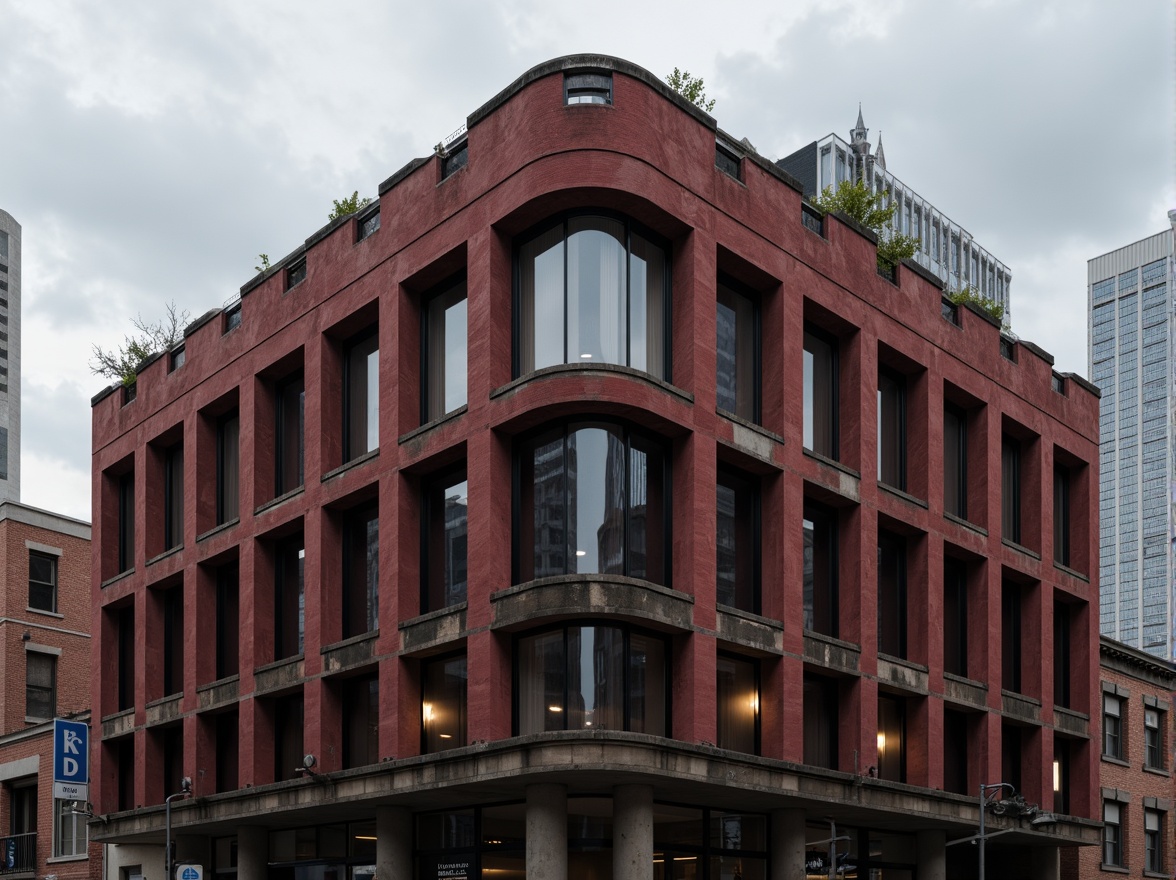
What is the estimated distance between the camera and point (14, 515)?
5456 cm

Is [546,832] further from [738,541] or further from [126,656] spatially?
[126,656]

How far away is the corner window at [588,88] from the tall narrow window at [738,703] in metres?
11.9

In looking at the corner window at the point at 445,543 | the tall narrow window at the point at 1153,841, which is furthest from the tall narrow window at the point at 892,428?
the tall narrow window at the point at 1153,841

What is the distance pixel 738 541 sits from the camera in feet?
108

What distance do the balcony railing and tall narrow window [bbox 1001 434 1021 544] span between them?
106ft

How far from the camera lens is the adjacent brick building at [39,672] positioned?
48.1 m

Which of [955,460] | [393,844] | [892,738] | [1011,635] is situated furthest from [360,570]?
[1011,635]

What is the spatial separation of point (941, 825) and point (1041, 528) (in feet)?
31.3

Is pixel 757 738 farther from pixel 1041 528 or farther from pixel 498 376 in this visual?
pixel 1041 528

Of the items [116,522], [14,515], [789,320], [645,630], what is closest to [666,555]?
[645,630]

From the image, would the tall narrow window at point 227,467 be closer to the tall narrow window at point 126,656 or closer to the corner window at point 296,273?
the corner window at point 296,273

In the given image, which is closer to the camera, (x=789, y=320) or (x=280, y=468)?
(x=789, y=320)

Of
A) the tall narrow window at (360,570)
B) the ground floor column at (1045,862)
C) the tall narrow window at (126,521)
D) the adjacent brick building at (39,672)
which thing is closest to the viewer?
the tall narrow window at (360,570)

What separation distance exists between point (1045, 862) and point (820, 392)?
56.7 feet
